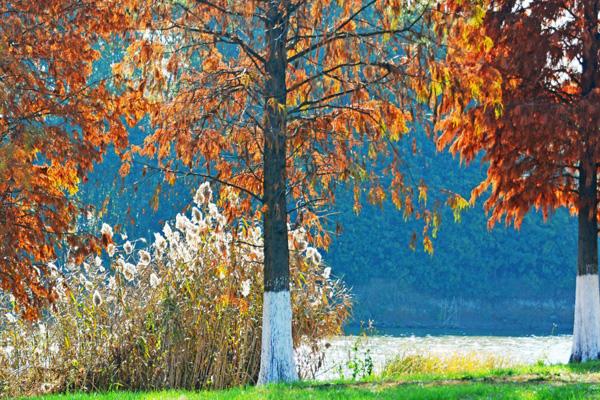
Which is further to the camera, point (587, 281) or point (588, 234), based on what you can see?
point (588, 234)

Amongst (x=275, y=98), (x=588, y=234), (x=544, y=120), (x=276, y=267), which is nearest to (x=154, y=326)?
(x=276, y=267)

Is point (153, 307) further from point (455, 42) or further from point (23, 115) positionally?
point (455, 42)

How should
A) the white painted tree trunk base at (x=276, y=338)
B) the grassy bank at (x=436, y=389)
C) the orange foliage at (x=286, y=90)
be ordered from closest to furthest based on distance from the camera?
the grassy bank at (x=436, y=389) → the orange foliage at (x=286, y=90) → the white painted tree trunk base at (x=276, y=338)

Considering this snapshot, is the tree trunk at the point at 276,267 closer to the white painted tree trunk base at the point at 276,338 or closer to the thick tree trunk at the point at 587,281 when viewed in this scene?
the white painted tree trunk base at the point at 276,338

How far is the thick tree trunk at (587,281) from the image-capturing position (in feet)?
44.9

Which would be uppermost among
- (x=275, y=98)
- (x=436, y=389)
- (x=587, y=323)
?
(x=275, y=98)

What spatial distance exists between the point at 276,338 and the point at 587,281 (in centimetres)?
507

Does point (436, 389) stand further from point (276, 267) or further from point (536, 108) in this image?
point (536, 108)

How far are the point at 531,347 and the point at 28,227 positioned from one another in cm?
2023

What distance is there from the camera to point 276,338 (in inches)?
441

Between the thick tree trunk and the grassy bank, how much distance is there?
6.27 ft

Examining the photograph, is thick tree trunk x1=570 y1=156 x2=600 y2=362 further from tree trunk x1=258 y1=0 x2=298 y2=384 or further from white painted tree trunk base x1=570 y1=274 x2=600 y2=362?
tree trunk x1=258 y1=0 x2=298 y2=384

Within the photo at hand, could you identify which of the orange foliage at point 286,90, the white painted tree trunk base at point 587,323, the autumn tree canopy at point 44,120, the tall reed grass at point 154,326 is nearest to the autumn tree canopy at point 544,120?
the white painted tree trunk base at point 587,323

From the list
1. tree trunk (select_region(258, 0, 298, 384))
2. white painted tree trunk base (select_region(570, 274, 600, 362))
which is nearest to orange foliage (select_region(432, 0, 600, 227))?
white painted tree trunk base (select_region(570, 274, 600, 362))
